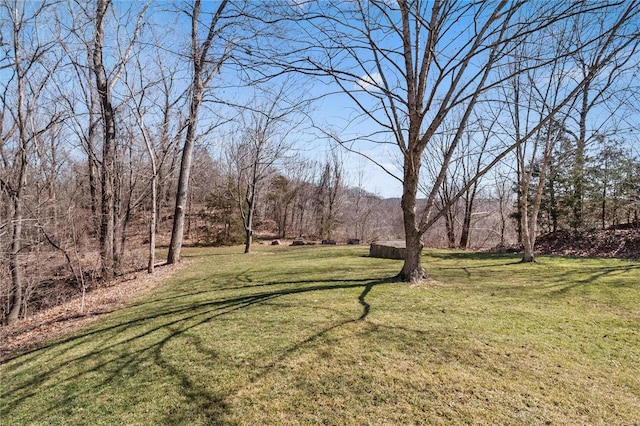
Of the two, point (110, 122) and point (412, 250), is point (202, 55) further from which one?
point (110, 122)

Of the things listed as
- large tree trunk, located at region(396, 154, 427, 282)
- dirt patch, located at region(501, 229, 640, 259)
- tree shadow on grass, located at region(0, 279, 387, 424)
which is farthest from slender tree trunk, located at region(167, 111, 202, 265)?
dirt patch, located at region(501, 229, 640, 259)

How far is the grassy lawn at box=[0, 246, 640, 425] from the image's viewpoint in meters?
2.27

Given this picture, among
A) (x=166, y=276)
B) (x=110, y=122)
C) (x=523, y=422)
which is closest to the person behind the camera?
(x=523, y=422)

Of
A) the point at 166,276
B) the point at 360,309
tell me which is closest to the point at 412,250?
the point at 360,309

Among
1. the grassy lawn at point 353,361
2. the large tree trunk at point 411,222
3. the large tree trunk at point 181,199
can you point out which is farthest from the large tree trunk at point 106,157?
the large tree trunk at point 411,222

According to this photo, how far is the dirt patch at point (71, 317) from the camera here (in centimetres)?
466

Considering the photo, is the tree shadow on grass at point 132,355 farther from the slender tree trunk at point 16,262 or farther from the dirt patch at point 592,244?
the dirt patch at point 592,244

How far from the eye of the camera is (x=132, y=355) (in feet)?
11.1

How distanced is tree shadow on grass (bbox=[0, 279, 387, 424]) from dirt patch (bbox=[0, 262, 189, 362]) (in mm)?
553

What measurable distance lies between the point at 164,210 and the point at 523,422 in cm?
3110

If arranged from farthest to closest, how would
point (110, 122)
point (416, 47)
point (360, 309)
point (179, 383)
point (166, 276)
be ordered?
point (110, 122)
point (166, 276)
point (416, 47)
point (360, 309)
point (179, 383)

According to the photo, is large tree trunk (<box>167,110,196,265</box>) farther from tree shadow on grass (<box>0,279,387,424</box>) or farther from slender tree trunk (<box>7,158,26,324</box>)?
tree shadow on grass (<box>0,279,387,424</box>)

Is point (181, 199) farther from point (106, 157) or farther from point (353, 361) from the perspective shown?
point (353, 361)

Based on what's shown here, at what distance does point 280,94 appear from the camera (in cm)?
439
